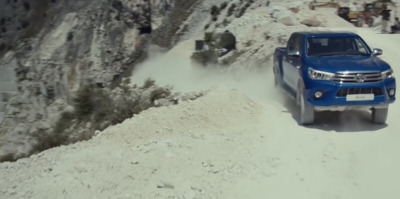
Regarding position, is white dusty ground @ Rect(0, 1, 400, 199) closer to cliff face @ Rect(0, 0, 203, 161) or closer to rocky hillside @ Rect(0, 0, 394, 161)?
rocky hillside @ Rect(0, 0, 394, 161)

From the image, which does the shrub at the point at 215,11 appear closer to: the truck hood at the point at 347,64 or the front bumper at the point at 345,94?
the truck hood at the point at 347,64

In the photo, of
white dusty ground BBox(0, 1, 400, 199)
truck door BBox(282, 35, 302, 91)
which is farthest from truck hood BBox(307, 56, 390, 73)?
white dusty ground BBox(0, 1, 400, 199)

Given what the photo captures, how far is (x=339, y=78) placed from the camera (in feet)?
27.2

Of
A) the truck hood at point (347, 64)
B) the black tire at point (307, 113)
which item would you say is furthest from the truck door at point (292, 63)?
the black tire at point (307, 113)

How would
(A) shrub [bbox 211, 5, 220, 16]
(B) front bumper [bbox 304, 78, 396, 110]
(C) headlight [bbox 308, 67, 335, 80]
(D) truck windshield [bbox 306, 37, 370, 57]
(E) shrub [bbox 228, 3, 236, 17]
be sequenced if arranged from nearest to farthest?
(B) front bumper [bbox 304, 78, 396, 110] < (C) headlight [bbox 308, 67, 335, 80] < (D) truck windshield [bbox 306, 37, 370, 57] < (E) shrub [bbox 228, 3, 236, 17] < (A) shrub [bbox 211, 5, 220, 16]

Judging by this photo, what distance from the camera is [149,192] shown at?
628cm

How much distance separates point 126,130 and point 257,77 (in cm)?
918

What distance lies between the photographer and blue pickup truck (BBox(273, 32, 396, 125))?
8266mm

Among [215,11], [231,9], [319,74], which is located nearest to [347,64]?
[319,74]

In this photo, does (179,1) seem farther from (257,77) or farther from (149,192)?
(149,192)

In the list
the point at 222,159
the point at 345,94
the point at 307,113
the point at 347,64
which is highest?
the point at 347,64

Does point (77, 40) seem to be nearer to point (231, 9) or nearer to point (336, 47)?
point (231, 9)

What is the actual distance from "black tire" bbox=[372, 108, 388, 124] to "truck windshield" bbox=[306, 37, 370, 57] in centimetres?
132

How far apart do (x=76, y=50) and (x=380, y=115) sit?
1488 inches
